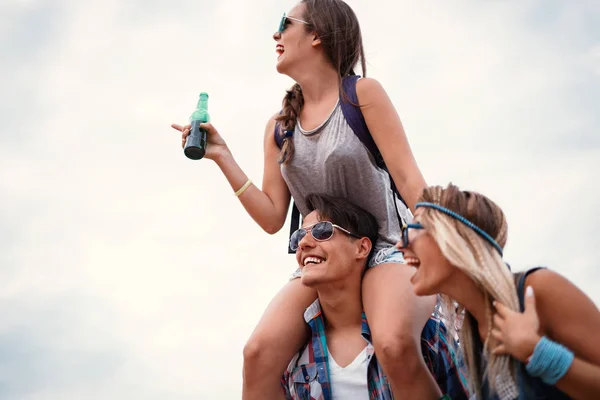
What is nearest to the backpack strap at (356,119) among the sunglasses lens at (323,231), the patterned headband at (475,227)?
the sunglasses lens at (323,231)

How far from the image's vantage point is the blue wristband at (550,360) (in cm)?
302

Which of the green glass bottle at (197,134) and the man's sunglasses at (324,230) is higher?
the green glass bottle at (197,134)

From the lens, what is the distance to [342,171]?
4.93 metres

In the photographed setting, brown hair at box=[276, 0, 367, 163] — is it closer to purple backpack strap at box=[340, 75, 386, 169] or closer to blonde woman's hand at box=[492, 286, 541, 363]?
purple backpack strap at box=[340, 75, 386, 169]

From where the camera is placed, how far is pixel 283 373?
4773 mm

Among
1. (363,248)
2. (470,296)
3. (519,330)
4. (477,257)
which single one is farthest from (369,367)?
(519,330)

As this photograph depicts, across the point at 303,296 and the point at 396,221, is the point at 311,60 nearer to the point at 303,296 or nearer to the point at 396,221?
the point at 396,221

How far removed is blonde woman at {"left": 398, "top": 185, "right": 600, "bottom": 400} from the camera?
3.07 metres

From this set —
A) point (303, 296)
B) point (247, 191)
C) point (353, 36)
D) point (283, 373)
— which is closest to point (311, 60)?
point (353, 36)

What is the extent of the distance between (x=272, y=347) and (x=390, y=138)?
Answer: 60.6 inches

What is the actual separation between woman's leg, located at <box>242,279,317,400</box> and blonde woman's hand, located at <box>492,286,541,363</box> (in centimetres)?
174

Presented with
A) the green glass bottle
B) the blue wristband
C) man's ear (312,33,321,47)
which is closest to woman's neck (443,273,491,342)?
the blue wristband

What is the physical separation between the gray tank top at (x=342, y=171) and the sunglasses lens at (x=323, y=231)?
273mm

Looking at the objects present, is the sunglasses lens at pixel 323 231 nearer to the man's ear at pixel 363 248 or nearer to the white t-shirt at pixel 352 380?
the man's ear at pixel 363 248
